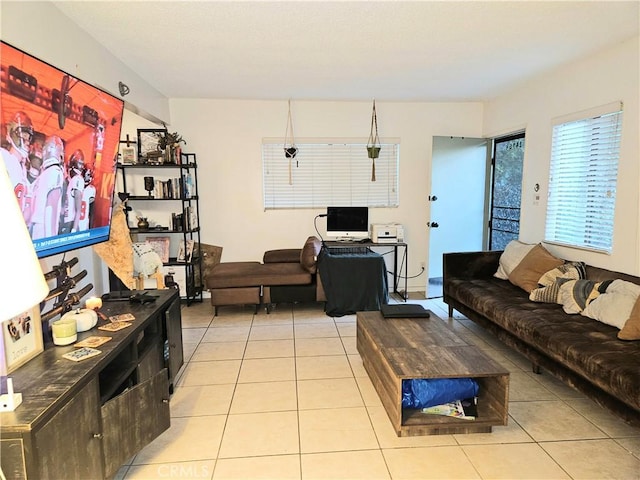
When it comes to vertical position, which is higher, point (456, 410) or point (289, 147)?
point (289, 147)

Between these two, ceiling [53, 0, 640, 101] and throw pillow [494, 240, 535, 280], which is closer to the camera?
ceiling [53, 0, 640, 101]

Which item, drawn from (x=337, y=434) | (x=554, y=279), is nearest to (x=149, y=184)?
(x=337, y=434)

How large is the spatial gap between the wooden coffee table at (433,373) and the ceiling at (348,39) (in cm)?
206

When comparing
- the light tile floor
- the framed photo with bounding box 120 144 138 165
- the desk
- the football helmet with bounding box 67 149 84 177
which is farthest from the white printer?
the football helmet with bounding box 67 149 84 177

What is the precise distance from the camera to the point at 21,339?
1.61 metres

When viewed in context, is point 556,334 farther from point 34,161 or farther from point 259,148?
point 259,148

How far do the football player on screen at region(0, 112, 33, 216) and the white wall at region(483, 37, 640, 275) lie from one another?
12.4 feet

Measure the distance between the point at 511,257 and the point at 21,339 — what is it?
150 inches

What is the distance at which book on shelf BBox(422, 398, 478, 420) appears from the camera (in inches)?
84.0

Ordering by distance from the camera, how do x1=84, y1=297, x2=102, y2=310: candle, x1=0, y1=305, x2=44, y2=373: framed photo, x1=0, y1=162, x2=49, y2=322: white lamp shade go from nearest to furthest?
x1=0, y1=162, x2=49, y2=322: white lamp shade, x1=0, y1=305, x2=44, y2=373: framed photo, x1=84, y1=297, x2=102, y2=310: candle

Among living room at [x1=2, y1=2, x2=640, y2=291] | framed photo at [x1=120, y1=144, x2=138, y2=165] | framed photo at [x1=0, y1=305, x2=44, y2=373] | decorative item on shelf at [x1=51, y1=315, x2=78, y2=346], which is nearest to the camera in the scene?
framed photo at [x1=0, y1=305, x2=44, y2=373]

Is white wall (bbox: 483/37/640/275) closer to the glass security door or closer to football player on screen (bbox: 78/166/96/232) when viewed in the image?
the glass security door

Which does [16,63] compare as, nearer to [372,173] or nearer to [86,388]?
[86,388]

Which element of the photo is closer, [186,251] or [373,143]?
[186,251]
